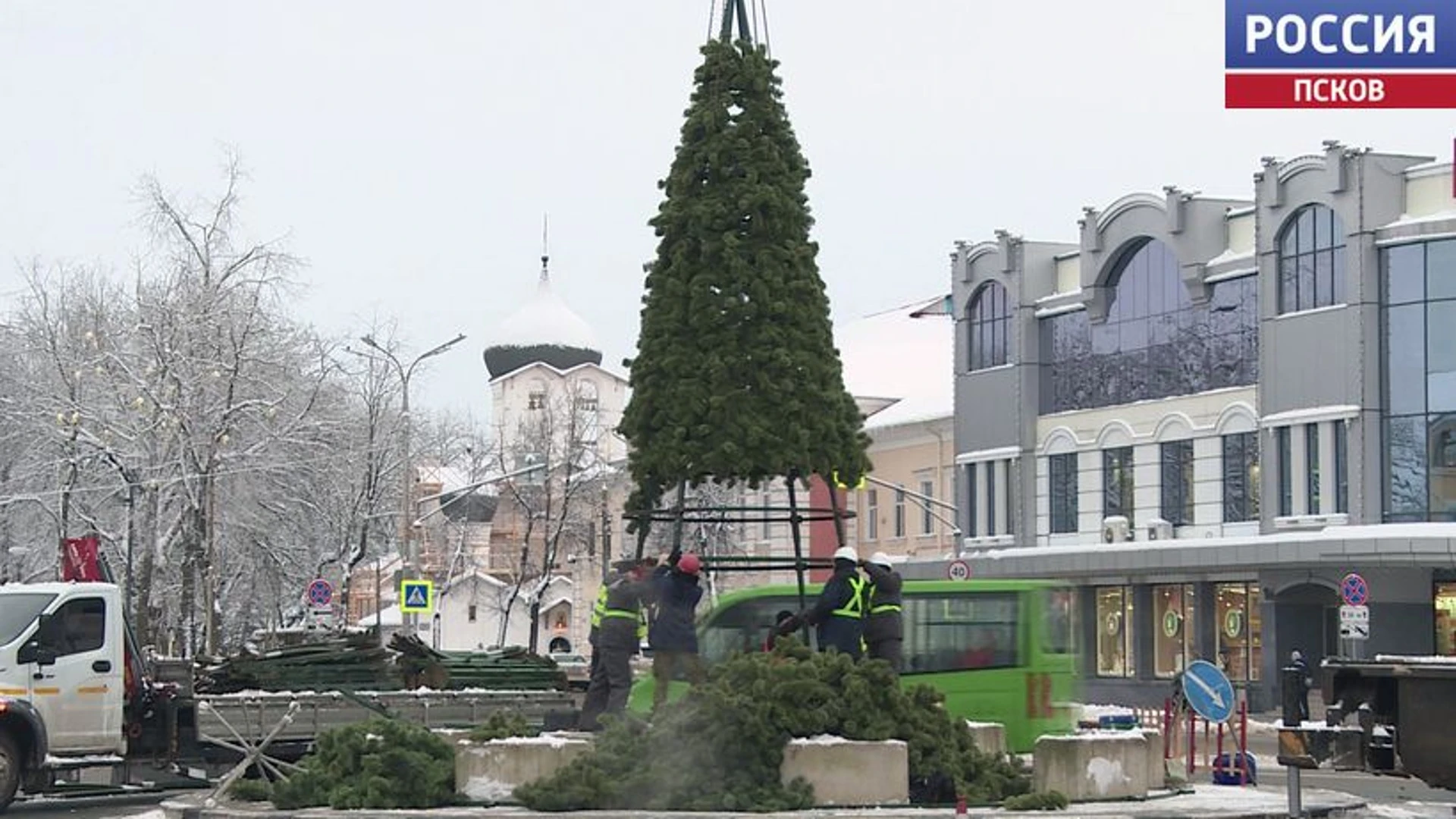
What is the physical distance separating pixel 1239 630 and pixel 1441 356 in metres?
9.47

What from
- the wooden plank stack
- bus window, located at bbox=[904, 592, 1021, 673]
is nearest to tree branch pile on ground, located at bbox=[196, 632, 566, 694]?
the wooden plank stack

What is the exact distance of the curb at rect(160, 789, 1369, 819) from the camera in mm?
18828

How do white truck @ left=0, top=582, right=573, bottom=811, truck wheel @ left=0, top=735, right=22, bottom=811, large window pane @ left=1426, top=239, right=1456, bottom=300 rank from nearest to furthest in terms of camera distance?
truck wheel @ left=0, top=735, right=22, bottom=811 → white truck @ left=0, top=582, right=573, bottom=811 → large window pane @ left=1426, top=239, right=1456, bottom=300

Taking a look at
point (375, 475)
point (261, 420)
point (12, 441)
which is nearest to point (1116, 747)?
point (261, 420)

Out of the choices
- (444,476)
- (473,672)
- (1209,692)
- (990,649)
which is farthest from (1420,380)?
(444,476)

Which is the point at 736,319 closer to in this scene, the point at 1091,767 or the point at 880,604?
the point at 880,604

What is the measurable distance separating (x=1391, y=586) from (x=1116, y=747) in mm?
32521

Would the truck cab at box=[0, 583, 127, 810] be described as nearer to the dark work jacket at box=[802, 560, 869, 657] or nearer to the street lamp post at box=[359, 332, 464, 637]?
the dark work jacket at box=[802, 560, 869, 657]

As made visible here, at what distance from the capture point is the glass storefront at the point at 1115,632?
59906mm

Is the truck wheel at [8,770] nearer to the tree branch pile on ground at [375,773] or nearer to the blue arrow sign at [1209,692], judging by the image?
the tree branch pile on ground at [375,773]

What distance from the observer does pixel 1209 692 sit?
75.5ft

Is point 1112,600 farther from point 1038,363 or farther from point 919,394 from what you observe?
point 919,394

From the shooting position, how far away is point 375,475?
59219mm

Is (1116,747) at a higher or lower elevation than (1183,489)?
lower
